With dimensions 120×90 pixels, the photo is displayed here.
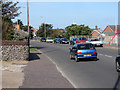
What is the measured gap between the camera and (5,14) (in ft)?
Answer: 92.7

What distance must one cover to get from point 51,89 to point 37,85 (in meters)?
0.89

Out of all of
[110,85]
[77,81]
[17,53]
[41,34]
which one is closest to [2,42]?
[17,53]

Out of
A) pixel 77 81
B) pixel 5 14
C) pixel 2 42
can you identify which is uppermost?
pixel 5 14

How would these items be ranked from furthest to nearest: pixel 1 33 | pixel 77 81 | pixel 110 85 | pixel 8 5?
pixel 8 5, pixel 1 33, pixel 77 81, pixel 110 85

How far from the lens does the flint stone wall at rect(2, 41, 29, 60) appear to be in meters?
17.4

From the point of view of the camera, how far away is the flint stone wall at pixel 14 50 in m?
17.4

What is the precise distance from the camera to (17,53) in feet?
58.5

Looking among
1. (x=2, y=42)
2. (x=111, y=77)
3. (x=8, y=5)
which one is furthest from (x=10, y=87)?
(x=8, y=5)

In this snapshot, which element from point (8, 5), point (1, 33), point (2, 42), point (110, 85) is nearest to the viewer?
point (110, 85)

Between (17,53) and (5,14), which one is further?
(5,14)

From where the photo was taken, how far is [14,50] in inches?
698

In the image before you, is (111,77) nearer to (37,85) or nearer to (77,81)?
(77,81)

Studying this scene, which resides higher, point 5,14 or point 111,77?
point 5,14

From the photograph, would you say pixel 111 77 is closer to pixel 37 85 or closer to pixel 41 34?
pixel 37 85
